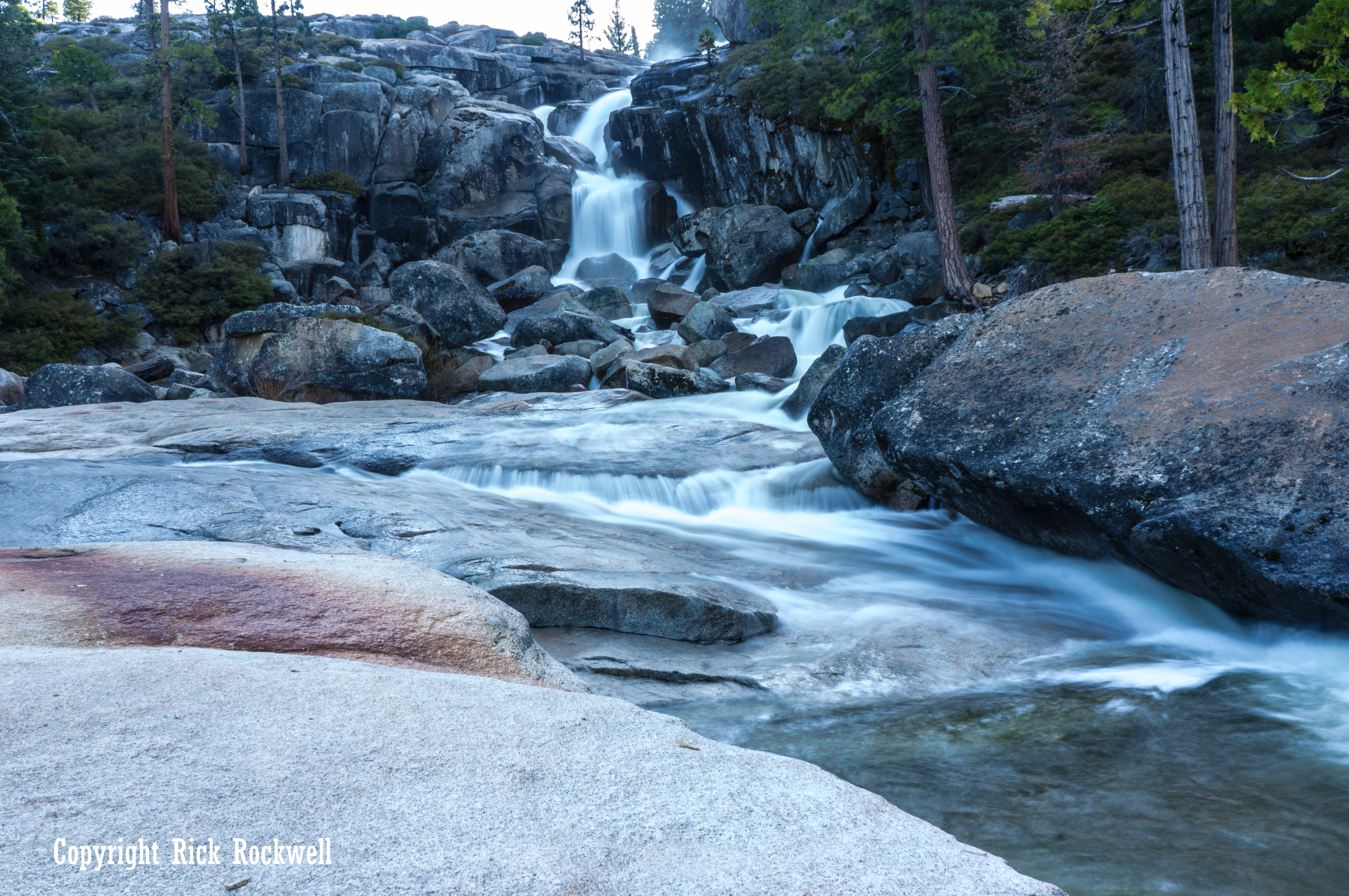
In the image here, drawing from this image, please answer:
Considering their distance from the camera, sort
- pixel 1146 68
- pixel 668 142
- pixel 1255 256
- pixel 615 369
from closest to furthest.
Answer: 1. pixel 1255 256
2. pixel 615 369
3. pixel 1146 68
4. pixel 668 142

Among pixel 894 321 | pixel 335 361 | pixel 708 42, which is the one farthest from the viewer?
pixel 708 42

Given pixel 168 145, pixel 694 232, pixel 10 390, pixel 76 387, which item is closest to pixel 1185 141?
pixel 76 387

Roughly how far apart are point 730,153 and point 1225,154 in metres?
20.2

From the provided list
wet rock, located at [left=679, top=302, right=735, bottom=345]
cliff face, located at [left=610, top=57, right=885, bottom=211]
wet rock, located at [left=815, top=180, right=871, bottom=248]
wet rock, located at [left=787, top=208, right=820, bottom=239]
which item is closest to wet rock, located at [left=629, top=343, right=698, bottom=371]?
wet rock, located at [left=679, top=302, right=735, bottom=345]

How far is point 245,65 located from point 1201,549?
141ft

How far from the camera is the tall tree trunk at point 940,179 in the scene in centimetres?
1564

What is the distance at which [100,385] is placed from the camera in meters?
13.4

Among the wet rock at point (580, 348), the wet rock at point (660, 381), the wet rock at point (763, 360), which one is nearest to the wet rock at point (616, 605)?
the wet rock at point (660, 381)

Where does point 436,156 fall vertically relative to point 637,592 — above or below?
above

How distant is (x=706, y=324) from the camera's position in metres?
18.0

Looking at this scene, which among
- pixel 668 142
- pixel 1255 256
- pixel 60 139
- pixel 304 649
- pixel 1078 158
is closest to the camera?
pixel 304 649

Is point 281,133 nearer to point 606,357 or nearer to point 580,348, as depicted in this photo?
point 580,348

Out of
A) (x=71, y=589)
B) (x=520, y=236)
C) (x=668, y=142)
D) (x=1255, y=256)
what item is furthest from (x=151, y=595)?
(x=668, y=142)

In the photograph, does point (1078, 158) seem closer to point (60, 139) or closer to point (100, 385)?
point (100, 385)
